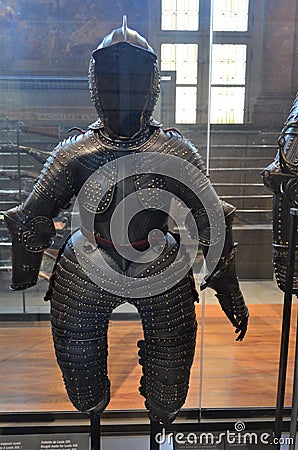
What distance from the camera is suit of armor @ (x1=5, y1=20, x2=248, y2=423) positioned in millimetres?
1210

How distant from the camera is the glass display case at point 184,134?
189cm

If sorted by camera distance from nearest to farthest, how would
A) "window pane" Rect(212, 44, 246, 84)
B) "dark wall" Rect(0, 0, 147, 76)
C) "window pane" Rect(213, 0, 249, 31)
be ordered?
1. "dark wall" Rect(0, 0, 147, 76)
2. "window pane" Rect(213, 0, 249, 31)
3. "window pane" Rect(212, 44, 246, 84)

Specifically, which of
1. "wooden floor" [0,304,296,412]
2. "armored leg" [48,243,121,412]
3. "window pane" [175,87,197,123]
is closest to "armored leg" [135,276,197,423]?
"armored leg" [48,243,121,412]

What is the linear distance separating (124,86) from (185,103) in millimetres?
1008

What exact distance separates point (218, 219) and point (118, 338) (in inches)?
47.1

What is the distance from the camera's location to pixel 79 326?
127 cm

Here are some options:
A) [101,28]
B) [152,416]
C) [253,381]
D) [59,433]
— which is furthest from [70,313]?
[101,28]

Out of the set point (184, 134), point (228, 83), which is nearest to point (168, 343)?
point (184, 134)

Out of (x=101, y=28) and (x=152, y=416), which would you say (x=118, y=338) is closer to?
(x=152, y=416)

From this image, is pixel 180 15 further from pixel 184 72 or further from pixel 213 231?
pixel 213 231

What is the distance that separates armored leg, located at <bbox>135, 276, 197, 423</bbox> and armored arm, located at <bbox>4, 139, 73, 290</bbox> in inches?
12.9

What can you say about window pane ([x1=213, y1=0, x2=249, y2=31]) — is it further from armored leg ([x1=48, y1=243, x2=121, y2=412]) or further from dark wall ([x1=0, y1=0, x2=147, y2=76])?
armored leg ([x1=48, y1=243, x2=121, y2=412])

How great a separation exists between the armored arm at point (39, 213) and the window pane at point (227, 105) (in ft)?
4.54

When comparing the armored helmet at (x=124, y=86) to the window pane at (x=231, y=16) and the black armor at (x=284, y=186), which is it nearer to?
the black armor at (x=284, y=186)
